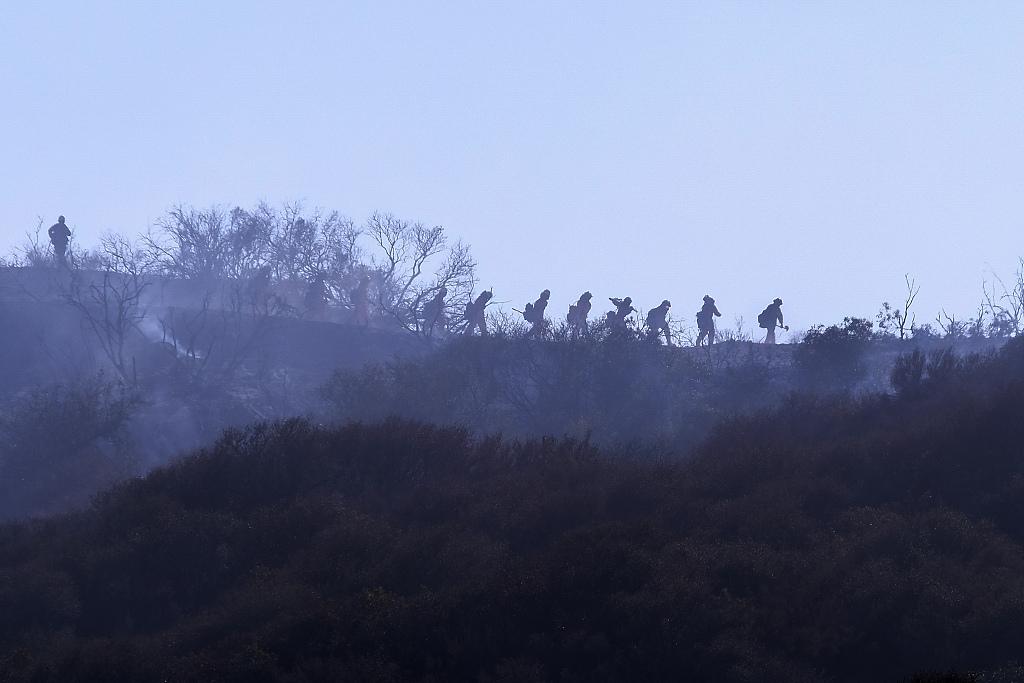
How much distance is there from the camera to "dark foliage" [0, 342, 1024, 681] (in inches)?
537

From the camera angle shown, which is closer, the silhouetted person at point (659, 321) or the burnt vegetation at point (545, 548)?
the burnt vegetation at point (545, 548)

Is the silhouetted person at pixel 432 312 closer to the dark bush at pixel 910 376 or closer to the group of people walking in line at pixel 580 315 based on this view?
the group of people walking in line at pixel 580 315

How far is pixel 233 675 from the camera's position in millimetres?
13844

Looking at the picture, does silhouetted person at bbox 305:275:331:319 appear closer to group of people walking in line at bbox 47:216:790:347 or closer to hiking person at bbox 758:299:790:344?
group of people walking in line at bbox 47:216:790:347

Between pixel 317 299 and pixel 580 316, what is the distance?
13.6m

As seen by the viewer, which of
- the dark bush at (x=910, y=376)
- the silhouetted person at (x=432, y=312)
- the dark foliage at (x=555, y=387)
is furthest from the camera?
the silhouetted person at (x=432, y=312)

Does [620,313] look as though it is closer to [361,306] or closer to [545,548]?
[361,306]

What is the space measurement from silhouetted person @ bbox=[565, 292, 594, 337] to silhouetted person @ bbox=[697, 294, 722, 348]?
3912 millimetres

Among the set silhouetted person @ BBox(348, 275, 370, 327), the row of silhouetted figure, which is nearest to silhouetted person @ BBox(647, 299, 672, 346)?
the row of silhouetted figure

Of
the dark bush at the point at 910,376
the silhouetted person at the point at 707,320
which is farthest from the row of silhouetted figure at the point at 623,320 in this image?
the dark bush at the point at 910,376

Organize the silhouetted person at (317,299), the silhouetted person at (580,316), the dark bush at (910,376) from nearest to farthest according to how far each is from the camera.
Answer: the dark bush at (910,376) < the silhouetted person at (580,316) < the silhouetted person at (317,299)

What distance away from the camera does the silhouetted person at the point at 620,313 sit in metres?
41.6

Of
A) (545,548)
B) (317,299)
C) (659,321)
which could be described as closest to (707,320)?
(659,321)

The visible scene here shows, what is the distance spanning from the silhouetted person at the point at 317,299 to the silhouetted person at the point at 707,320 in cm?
1725
